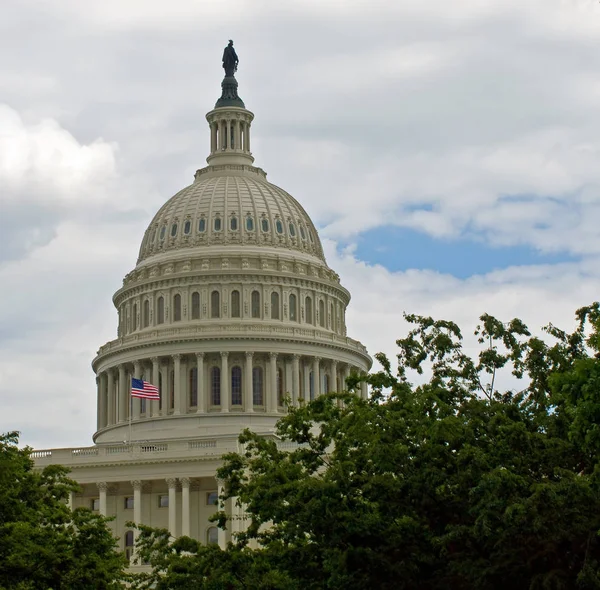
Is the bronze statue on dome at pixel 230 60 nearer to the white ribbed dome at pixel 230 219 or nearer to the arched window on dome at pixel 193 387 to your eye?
the white ribbed dome at pixel 230 219

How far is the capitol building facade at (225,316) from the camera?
133000mm

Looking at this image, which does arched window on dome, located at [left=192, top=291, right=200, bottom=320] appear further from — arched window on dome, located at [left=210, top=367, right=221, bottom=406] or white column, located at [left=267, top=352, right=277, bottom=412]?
white column, located at [left=267, top=352, right=277, bottom=412]

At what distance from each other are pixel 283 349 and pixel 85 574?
2907 inches

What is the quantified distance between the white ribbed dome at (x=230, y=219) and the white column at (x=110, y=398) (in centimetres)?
1197

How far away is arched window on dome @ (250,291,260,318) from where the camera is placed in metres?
137

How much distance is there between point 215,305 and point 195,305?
188 centimetres

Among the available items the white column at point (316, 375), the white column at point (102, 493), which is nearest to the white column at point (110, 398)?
the white column at point (316, 375)

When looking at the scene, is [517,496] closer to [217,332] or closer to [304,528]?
[304,528]

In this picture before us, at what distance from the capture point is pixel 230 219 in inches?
5551

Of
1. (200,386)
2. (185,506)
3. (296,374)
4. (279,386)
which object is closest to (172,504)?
(185,506)

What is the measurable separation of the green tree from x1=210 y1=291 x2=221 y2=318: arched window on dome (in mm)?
68910

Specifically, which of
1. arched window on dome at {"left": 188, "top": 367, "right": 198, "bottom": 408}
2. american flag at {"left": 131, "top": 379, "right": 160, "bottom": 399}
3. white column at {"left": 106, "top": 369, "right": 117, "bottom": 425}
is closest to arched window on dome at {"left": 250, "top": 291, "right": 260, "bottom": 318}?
arched window on dome at {"left": 188, "top": 367, "right": 198, "bottom": 408}

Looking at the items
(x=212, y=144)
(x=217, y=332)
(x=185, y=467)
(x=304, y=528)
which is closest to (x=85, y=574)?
(x=304, y=528)

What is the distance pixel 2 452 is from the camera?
64.7 m
